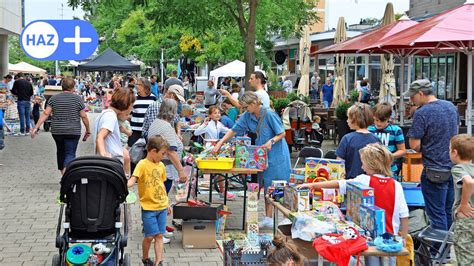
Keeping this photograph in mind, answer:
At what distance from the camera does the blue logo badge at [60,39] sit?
253 inches

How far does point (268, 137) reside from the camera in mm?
8742

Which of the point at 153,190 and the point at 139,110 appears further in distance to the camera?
the point at 139,110

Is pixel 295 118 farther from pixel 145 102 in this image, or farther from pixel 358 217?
pixel 358 217

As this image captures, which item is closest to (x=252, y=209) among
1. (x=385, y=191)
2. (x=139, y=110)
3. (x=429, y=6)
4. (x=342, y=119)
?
(x=385, y=191)

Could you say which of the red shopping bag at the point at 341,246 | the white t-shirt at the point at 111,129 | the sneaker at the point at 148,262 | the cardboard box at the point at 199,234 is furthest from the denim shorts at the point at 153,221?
the red shopping bag at the point at 341,246

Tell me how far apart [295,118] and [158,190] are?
9009 millimetres

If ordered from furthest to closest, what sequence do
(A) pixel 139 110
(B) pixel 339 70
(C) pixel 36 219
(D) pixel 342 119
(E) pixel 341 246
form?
(B) pixel 339 70 → (D) pixel 342 119 → (A) pixel 139 110 → (C) pixel 36 219 → (E) pixel 341 246

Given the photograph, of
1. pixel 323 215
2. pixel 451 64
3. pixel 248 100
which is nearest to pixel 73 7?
pixel 248 100

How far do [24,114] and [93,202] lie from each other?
54.2ft

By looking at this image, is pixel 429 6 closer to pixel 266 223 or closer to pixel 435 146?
pixel 266 223

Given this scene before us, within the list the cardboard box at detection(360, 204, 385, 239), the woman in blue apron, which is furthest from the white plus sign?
the cardboard box at detection(360, 204, 385, 239)

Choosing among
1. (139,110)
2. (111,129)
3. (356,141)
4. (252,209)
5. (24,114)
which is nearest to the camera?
(356,141)

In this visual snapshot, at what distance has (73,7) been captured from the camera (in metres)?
15.8

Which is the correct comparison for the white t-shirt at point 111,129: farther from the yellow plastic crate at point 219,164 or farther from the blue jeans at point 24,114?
the blue jeans at point 24,114
